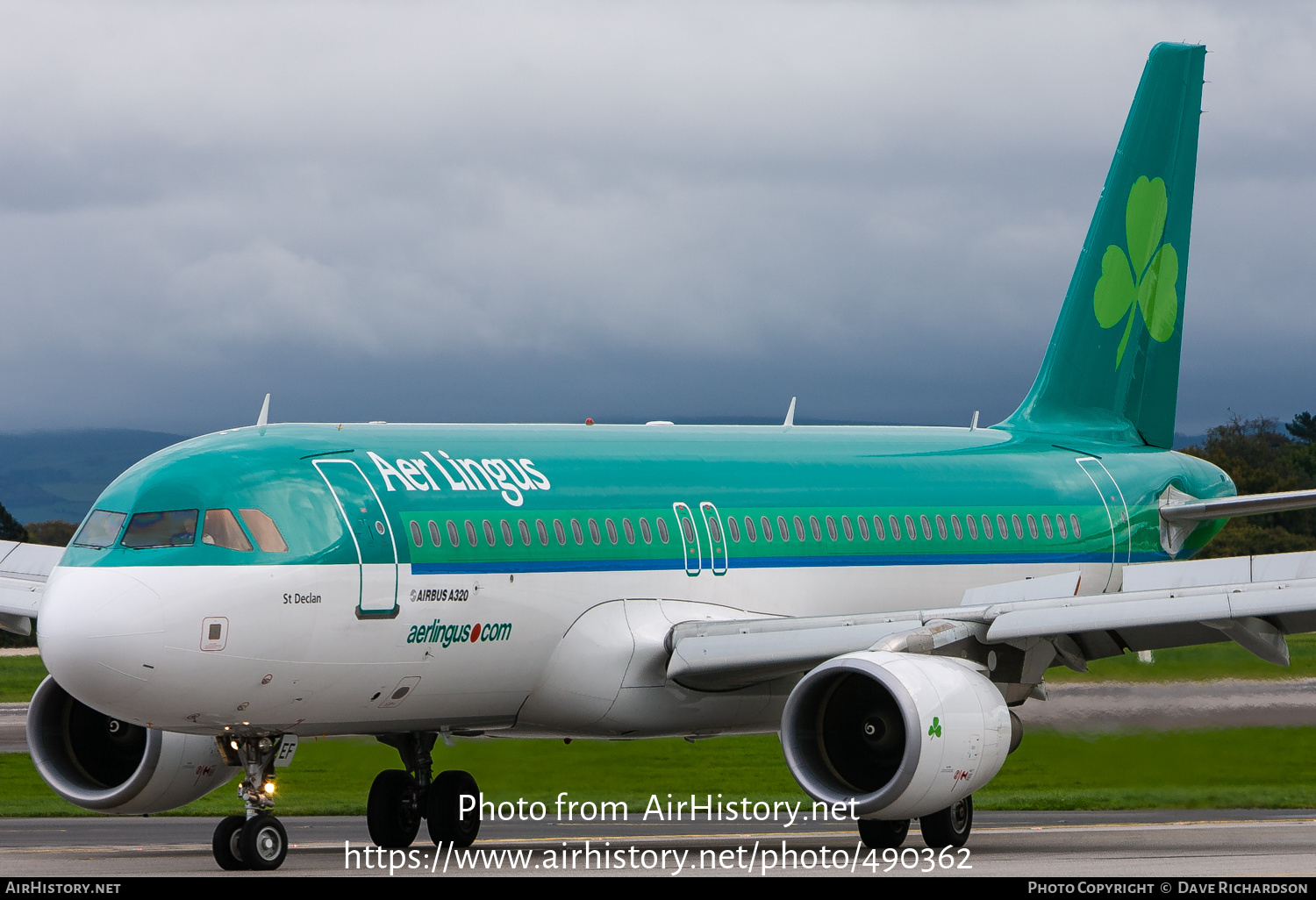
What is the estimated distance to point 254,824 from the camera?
19.3m

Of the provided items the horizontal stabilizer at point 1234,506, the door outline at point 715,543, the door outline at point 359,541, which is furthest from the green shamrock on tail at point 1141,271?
the door outline at point 359,541

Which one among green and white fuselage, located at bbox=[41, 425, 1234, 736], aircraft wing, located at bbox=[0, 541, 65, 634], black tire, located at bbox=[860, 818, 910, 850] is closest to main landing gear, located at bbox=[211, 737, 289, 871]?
green and white fuselage, located at bbox=[41, 425, 1234, 736]

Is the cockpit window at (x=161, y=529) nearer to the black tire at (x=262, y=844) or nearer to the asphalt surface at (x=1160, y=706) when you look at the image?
the black tire at (x=262, y=844)

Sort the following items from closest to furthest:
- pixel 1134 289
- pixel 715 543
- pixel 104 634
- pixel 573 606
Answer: pixel 104 634 < pixel 573 606 < pixel 715 543 < pixel 1134 289

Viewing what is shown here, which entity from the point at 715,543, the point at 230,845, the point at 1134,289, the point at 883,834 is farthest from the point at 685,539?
the point at 1134,289

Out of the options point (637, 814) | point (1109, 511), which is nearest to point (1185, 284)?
point (1109, 511)

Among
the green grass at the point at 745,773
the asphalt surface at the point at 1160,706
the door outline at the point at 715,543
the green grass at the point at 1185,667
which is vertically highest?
the door outline at the point at 715,543

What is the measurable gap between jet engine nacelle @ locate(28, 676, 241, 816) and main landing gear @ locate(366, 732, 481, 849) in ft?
5.76

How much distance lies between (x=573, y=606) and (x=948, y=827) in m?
5.01

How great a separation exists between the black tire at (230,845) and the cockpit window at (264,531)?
2781 mm

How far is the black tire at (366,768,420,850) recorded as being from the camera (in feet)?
75.9

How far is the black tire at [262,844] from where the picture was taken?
1920cm

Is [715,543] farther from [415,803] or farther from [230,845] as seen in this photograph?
[230,845]
